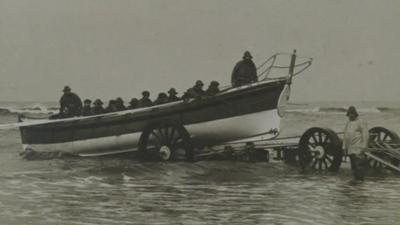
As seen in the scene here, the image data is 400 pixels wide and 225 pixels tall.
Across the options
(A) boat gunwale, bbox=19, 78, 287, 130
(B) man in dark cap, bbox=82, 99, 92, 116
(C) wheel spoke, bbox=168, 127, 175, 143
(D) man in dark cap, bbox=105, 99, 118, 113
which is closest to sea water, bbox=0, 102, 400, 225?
(C) wheel spoke, bbox=168, 127, 175, 143

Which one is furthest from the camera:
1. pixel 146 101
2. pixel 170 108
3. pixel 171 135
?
pixel 146 101

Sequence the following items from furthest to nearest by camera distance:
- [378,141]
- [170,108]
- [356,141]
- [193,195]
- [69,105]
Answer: [69,105], [170,108], [378,141], [356,141], [193,195]

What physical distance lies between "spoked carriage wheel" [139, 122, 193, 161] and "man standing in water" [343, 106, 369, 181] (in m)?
4.54

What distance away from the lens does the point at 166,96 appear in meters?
17.3

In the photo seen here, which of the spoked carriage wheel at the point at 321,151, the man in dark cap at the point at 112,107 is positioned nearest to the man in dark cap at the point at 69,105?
the man in dark cap at the point at 112,107

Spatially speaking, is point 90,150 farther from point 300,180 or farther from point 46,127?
point 300,180

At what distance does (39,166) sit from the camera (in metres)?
17.4

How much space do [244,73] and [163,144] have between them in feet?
9.38

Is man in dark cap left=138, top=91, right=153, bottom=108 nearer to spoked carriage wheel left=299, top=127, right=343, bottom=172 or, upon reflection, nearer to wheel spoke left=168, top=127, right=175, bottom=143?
wheel spoke left=168, top=127, right=175, bottom=143

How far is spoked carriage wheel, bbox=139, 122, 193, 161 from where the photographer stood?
52.4ft

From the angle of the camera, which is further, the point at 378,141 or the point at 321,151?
the point at 378,141

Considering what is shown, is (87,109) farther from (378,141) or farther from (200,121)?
(378,141)

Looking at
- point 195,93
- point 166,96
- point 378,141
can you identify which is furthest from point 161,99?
point 378,141

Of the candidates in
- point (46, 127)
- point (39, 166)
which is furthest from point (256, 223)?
point (46, 127)
